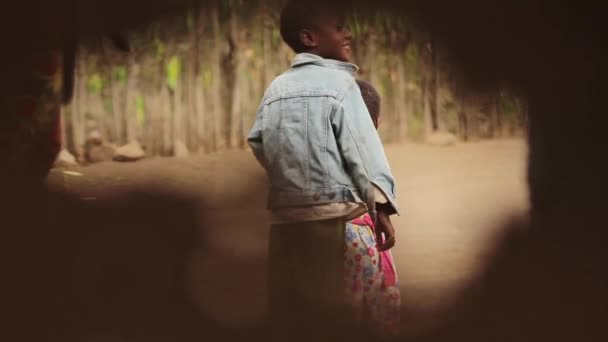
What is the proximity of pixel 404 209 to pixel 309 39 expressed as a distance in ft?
2.10

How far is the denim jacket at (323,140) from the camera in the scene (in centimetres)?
208

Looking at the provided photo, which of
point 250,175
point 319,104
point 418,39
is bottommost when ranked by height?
point 250,175

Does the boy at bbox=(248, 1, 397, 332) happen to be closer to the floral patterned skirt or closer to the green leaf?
the floral patterned skirt

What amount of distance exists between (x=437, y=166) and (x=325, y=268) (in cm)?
57

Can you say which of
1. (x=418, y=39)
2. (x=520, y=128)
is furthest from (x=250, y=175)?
(x=520, y=128)

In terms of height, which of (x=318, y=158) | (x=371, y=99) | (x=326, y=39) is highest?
(x=326, y=39)

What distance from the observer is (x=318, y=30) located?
2148 mm

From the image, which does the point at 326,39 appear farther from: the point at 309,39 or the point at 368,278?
the point at 368,278

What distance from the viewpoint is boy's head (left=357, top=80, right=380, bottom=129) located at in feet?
7.62

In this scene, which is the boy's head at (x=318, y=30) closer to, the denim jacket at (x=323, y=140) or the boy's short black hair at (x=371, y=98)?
the denim jacket at (x=323, y=140)

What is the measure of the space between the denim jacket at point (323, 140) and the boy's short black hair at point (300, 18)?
55mm

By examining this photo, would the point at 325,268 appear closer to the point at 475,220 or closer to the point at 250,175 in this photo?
the point at 250,175

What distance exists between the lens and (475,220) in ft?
8.36

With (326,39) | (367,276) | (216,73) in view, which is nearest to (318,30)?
(326,39)
